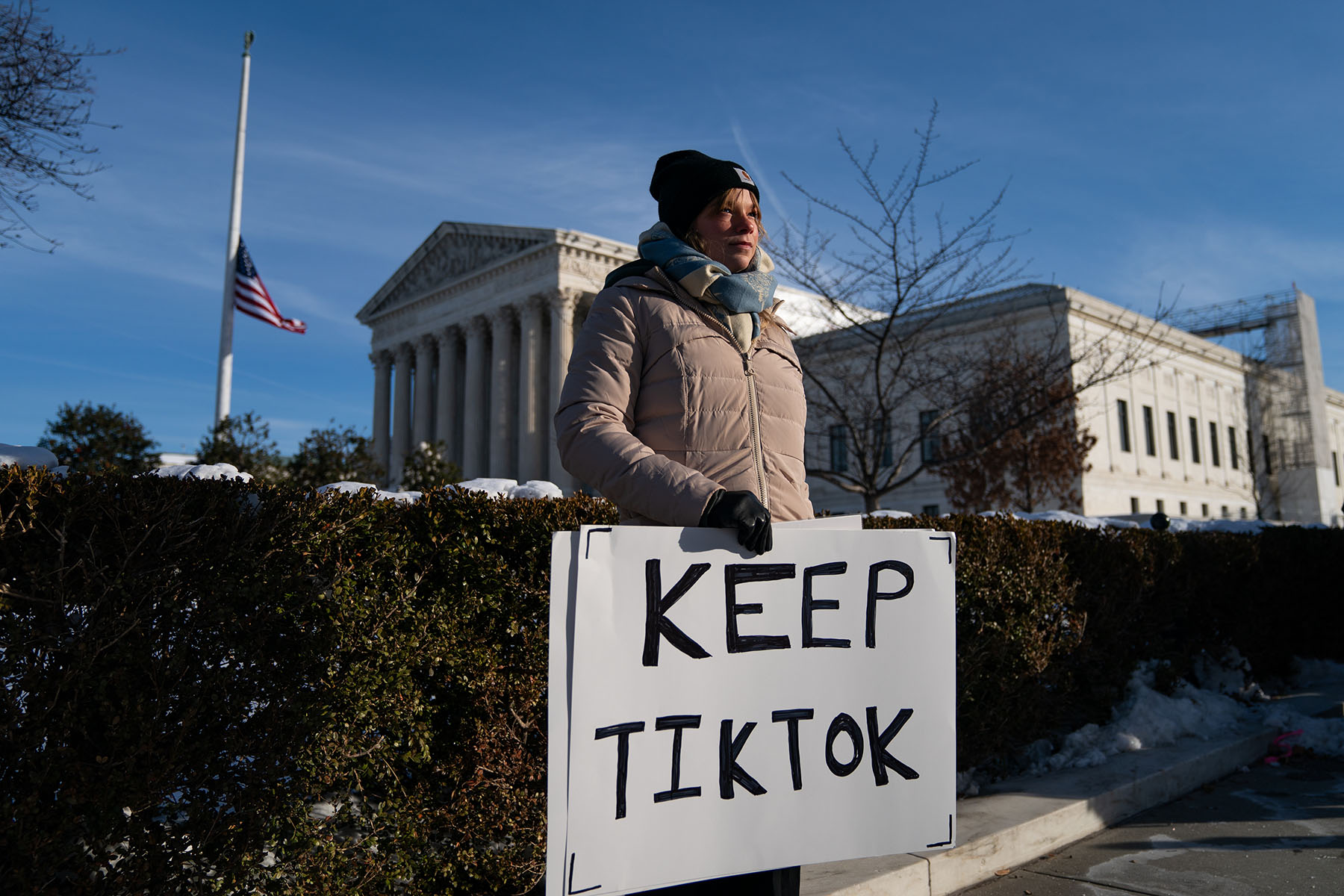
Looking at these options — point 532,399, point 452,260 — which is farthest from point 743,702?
point 452,260

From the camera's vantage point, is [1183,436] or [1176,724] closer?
[1176,724]

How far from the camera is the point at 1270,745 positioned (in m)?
6.81

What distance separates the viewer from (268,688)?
308cm

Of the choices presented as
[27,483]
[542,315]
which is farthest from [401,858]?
[542,315]

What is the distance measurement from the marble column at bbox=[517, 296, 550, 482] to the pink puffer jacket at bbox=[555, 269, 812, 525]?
137ft

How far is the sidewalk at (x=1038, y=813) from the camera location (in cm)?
394

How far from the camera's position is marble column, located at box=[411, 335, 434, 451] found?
52.5 metres

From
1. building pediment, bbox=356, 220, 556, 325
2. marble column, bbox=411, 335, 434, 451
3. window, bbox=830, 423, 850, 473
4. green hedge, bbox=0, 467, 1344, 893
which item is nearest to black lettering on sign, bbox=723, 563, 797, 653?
green hedge, bbox=0, 467, 1344, 893

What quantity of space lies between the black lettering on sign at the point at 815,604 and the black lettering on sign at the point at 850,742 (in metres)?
0.17

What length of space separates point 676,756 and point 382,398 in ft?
186

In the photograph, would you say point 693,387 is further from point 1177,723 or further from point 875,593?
point 1177,723

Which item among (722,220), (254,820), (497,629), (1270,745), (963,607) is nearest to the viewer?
(722,220)

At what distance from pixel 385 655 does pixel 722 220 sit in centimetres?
199

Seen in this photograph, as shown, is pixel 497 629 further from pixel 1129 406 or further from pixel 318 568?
pixel 1129 406
